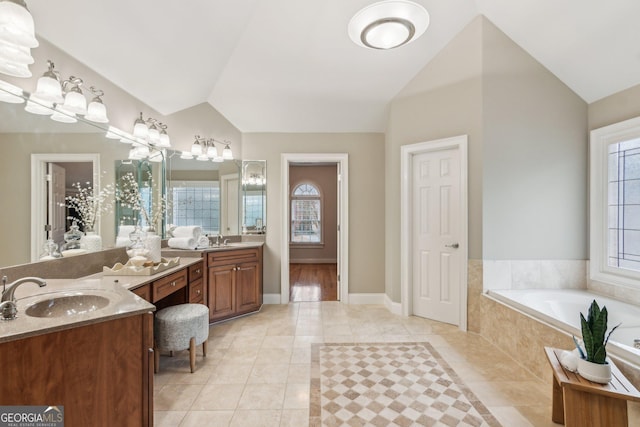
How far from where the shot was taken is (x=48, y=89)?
1.69 metres

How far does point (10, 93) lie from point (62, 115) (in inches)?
12.5

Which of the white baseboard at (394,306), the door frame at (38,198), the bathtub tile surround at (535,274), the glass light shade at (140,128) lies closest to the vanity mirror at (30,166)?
the door frame at (38,198)

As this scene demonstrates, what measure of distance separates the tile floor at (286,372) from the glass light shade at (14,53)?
7.00 ft

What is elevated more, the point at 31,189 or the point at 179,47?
the point at 179,47

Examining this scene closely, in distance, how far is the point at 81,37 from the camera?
190cm

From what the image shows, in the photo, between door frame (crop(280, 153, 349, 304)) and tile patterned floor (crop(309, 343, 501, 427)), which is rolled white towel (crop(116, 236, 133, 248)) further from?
tile patterned floor (crop(309, 343, 501, 427))

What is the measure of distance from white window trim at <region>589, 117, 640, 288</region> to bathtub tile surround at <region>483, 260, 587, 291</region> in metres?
0.13

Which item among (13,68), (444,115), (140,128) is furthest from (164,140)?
(444,115)

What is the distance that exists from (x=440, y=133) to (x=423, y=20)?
123 centimetres

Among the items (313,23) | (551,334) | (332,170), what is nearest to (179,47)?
(313,23)

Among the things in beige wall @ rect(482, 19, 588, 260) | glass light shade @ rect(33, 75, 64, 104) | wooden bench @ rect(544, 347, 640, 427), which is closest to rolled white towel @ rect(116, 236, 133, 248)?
glass light shade @ rect(33, 75, 64, 104)

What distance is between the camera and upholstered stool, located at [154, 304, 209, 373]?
213 cm

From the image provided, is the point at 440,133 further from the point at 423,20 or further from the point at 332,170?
the point at 332,170

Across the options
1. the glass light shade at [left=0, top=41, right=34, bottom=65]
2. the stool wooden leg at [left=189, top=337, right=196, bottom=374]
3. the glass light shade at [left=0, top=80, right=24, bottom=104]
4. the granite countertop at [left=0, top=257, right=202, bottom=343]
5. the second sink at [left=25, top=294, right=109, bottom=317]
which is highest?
the glass light shade at [left=0, top=41, right=34, bottom=65]
